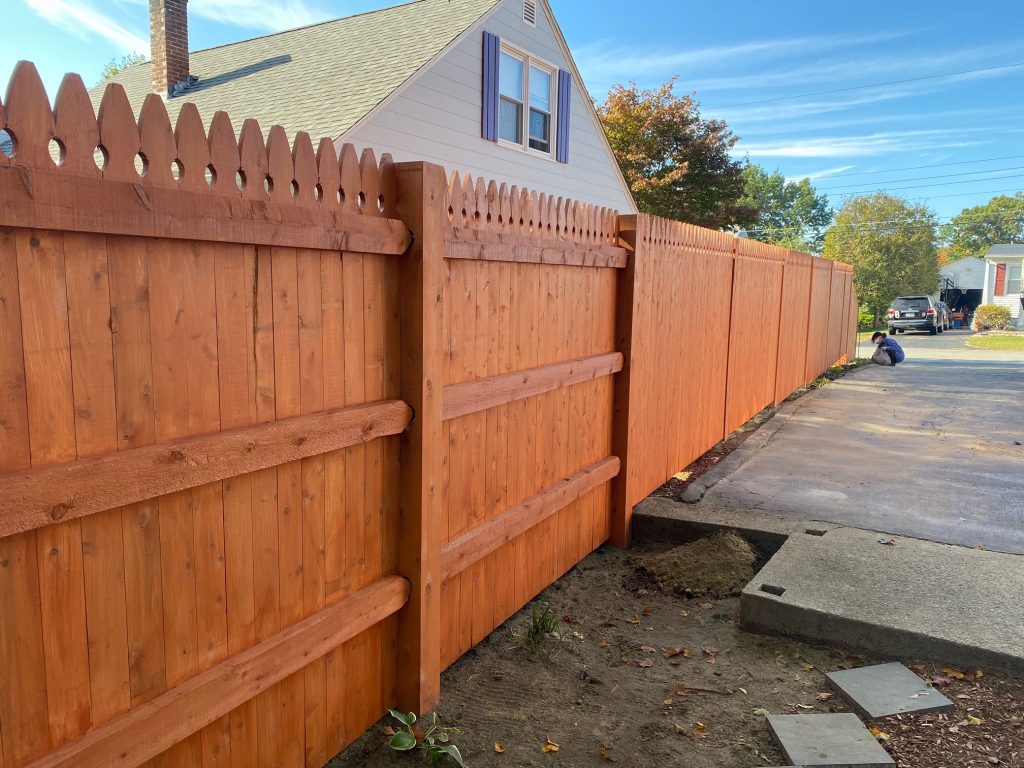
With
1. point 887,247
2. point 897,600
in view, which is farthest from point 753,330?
point 887,247

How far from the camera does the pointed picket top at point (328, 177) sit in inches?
98.0

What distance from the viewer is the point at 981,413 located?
9672 millimetres

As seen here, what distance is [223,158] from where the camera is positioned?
217 centimetres

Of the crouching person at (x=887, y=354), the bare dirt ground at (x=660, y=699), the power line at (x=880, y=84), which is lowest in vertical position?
the bare dirt ground at (x=660, y=699)

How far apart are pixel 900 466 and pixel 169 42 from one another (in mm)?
13494

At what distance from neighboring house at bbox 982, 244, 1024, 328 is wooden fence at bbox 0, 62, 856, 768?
2243 inches

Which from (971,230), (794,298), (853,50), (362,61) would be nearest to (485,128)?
(362,61)

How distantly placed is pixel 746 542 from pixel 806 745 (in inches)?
85.4

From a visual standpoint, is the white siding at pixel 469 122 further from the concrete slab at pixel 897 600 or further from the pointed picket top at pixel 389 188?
the concrete slab at pixel 897 600

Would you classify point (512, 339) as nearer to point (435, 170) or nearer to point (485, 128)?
point (435, 170)

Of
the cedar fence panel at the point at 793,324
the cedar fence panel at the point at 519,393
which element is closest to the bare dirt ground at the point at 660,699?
the cedar fence panel at the point at 519,393

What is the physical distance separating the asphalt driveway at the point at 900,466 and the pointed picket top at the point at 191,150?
14.4 feet

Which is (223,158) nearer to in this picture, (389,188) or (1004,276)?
(389,188)

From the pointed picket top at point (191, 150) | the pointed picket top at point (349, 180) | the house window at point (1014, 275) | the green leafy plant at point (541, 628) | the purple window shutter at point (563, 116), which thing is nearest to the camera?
the pointed picket top at point (191, 150)
